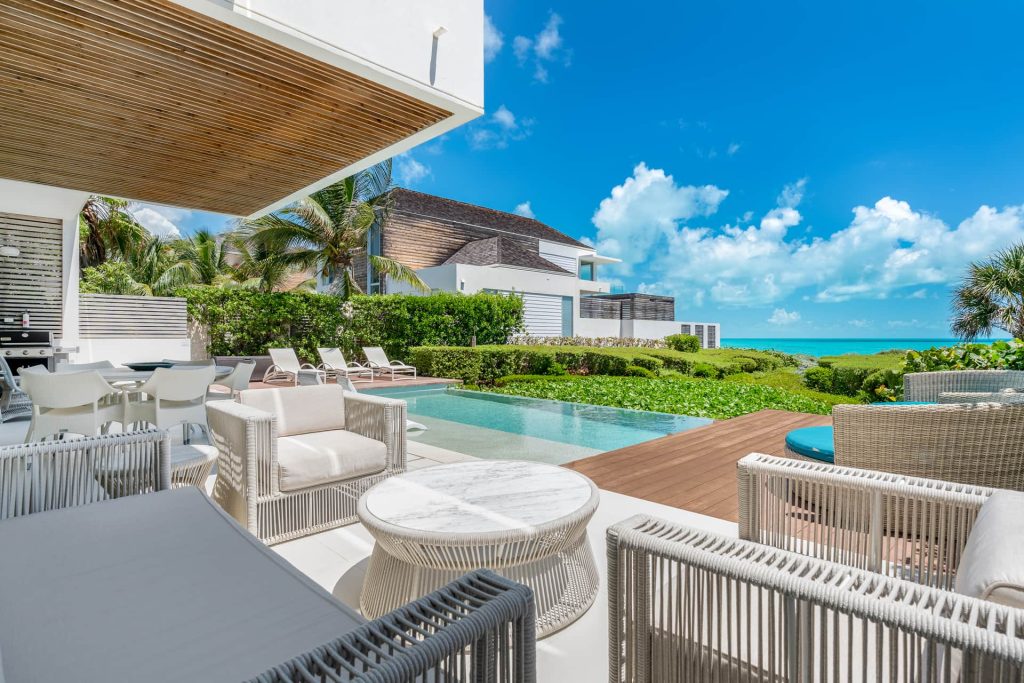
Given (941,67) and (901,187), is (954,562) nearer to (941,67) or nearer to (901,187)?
(941,67)

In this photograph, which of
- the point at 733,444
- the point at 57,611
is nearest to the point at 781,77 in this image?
the point at 733,444

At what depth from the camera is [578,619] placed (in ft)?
6.71

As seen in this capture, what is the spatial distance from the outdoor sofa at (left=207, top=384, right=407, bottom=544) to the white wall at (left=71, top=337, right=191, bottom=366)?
28.5 feet

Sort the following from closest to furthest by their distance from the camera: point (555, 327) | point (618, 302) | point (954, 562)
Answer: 1. point (954, 562)
2. point (555, 327)
3. point (618, 302)

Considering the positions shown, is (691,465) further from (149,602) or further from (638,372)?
(638,372)

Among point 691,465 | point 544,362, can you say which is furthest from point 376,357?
point 691,465

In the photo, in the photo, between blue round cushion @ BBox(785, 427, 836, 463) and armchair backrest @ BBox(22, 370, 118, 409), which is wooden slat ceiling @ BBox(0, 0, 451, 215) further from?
blue round cushion @ BBox(785, 427, 836, 463)

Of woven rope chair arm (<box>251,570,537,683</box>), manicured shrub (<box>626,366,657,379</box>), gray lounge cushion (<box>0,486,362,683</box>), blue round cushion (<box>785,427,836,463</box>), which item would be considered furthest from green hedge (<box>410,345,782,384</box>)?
woven rope chair arm (<box>251,570,537,683</box>)

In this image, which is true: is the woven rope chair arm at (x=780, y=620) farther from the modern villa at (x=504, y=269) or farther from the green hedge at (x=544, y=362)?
the modern villa at (x=504, y=269)

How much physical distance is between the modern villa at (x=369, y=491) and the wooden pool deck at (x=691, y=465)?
39 millimetres

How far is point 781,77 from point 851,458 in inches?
1552

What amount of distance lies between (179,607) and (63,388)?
337 centimetres

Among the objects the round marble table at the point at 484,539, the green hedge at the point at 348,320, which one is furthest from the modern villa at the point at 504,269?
the round marble table at the point at 484,539

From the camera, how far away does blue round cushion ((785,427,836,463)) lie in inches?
122
